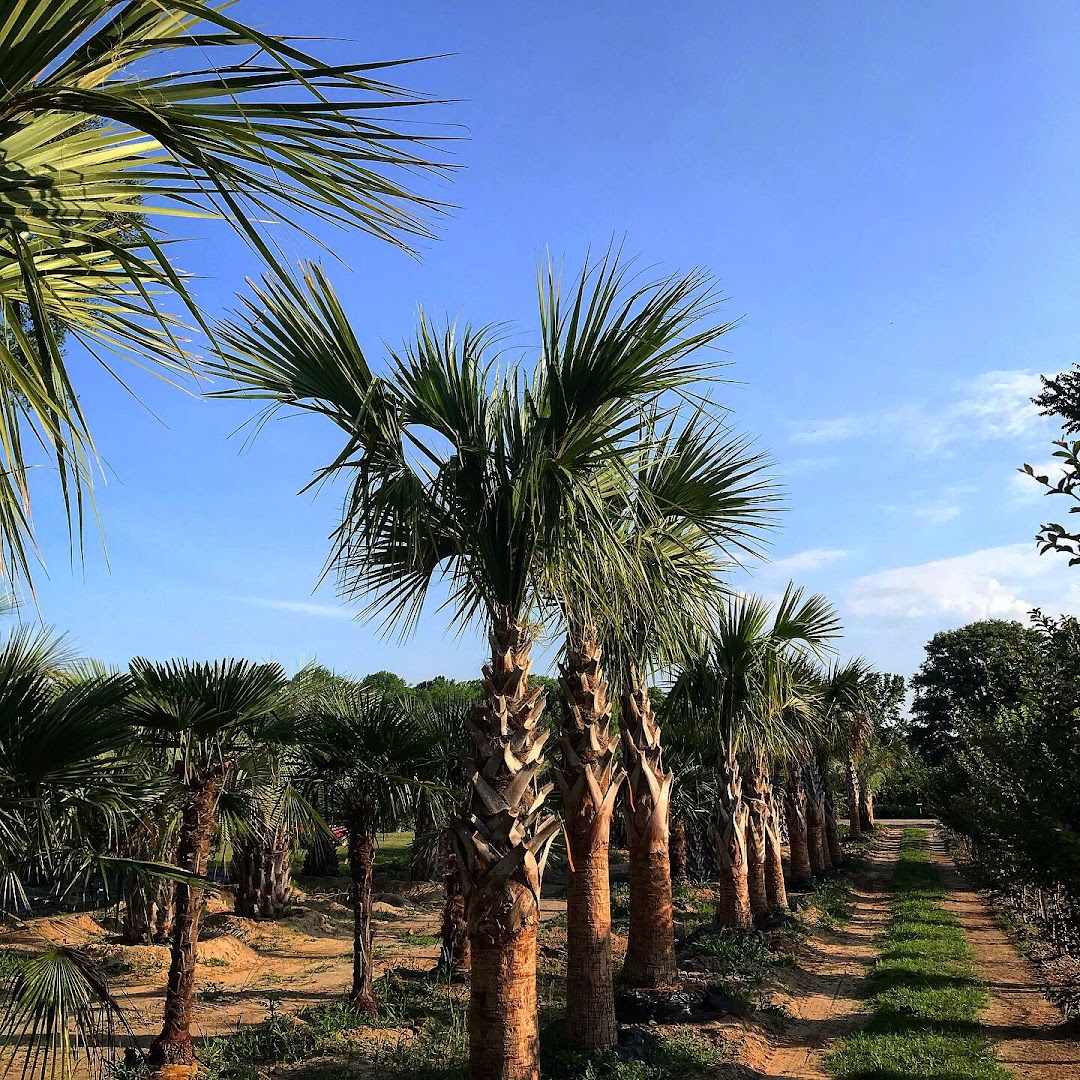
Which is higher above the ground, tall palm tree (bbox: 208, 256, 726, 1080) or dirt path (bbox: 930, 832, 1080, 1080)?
tall palm tree (bbox: 208, 256, 726, 1080)

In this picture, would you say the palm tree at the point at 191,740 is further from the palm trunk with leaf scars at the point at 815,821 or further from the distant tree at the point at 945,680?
the distant tree at the point at 945,680

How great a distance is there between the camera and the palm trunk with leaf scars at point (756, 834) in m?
18.0

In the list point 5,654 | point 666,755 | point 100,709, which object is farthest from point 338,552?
point 666,755

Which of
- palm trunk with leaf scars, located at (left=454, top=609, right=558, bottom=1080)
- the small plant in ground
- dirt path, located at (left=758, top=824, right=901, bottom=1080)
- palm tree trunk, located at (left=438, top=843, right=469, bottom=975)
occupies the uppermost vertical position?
palm trunk with leaf scars, located at (left=454, top=609, right=558, bottom=1080)

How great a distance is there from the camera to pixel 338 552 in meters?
6.66

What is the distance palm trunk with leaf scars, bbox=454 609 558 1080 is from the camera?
6445 mm

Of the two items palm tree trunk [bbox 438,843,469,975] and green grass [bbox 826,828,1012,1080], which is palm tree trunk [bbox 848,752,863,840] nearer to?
green grass [bbox 826,828,1012,1080]

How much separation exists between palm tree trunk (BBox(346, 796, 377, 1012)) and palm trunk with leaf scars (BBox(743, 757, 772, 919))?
8.67 meters

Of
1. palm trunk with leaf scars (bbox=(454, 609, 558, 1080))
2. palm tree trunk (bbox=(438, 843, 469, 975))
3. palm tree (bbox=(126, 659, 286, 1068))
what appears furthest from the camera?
palm tree trunk (bbox=(438, 843, 469, 975))

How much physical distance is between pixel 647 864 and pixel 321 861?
70.3 ft

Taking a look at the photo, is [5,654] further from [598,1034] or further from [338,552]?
[598,1034]

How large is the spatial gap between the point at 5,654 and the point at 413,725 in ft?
19.8

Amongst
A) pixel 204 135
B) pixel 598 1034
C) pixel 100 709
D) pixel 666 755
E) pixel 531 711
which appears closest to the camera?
pixel 204 135

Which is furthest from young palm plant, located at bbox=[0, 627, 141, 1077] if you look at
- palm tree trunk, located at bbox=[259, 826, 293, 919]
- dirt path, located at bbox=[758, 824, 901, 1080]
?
palm tree trunk, located at bbox=[259, 826, 293, 919]
